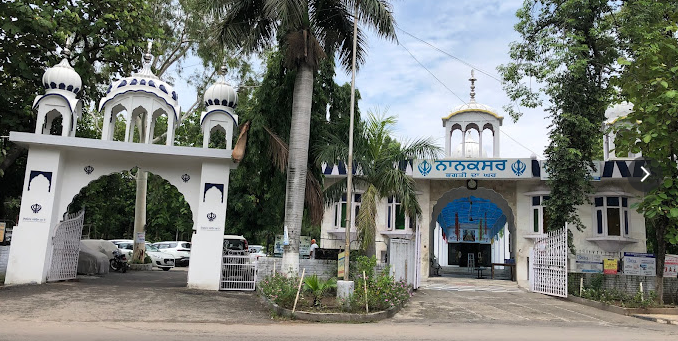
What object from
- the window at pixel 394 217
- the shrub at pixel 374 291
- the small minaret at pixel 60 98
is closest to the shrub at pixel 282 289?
the shrub at pixel 374 291

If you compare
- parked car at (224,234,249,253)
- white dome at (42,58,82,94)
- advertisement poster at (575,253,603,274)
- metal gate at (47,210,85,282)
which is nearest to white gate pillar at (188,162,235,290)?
metal gate at (47,210,85,282)

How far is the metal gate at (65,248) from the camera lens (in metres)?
13.4

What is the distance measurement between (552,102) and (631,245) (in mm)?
6385

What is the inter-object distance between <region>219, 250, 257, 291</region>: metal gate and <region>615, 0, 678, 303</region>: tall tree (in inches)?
437

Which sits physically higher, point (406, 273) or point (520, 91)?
point (520, 91)

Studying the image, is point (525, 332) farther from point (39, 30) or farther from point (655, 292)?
point (39, 30)

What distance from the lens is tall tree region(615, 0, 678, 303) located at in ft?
43.9

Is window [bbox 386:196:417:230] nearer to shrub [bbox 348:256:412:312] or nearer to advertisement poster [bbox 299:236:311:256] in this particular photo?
advertisement poster [bbox 299:236:311:256]

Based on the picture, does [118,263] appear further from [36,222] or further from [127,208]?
[127,208]

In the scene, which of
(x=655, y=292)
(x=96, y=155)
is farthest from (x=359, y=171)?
(x=655, y=292)

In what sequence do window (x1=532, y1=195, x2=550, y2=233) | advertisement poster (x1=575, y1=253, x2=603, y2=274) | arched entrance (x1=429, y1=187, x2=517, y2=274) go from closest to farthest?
advertisement poster (x1=575, y1=253, x2=603, y2=274) → window (x1=532, y1=195, x2=550, y2=233) → arched entrance (x1=429, y1=187, x2=517, y2=274)

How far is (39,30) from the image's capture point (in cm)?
1461

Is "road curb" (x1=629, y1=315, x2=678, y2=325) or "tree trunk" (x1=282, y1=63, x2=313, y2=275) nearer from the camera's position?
"road curb" (x1=629, y1=315, x2=678, y2=325)

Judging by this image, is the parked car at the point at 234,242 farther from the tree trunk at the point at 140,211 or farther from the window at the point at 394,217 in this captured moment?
the window at the point at 394,217
